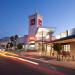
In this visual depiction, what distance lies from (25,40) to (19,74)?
108320 millimetres

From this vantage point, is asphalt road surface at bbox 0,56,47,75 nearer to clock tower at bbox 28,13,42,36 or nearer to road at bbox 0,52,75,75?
road at bbox 0,52,75,75

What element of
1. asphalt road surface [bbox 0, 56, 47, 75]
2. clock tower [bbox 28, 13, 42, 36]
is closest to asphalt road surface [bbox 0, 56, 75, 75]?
asphalt road surface [bbox 0, 56, 47, 75]

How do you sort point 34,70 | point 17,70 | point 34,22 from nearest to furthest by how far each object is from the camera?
point 17,70 < point 34,70 < point 34,22

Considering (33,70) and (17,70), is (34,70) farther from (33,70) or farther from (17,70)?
(17,70)

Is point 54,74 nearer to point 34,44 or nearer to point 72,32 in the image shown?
point 72,32

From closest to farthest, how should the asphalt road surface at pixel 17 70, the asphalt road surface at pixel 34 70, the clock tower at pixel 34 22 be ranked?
1. the asphalt road surface at pixel 17 70
2. the asphalt road surface at pixel 34 70
3. the clock tower at pixel 34 22

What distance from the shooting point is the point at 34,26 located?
125750mm

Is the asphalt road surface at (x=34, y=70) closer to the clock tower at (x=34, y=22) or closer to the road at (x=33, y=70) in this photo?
the road at (x=33, y=70)

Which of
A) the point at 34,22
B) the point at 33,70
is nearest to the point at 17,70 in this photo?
the point at 33,70

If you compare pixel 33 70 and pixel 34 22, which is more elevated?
pixel 34 22

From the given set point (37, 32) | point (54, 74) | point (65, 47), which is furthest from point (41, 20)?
point (54, 74)

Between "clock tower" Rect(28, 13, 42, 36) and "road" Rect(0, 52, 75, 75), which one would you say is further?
"clock tower" Rect(28, 13, 42, 36)

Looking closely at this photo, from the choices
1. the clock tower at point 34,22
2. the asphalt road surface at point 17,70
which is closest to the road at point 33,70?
the asphalt road surface at point 17,70

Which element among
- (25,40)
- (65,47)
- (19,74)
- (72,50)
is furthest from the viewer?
(25,40)
